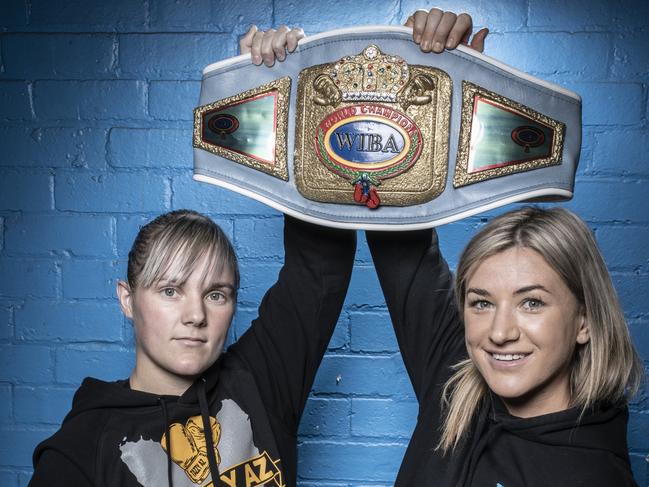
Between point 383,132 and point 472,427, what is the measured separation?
0.57m

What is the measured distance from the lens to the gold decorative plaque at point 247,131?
1377 mm

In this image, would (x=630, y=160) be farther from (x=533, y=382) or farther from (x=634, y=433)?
(x=533, y=382)

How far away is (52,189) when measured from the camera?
6.72 feet

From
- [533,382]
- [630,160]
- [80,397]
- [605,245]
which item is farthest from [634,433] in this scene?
[80,397]

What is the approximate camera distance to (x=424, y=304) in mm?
1412

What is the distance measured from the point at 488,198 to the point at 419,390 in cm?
41

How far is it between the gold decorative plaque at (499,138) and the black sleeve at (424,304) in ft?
0.55

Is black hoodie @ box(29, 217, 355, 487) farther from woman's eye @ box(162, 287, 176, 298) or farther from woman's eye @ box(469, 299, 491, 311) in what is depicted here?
woman's eye @ box(469, 299, 491, 311)

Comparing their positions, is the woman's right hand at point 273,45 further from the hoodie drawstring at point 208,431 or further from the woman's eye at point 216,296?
the hoodie drawstring at point 208,431

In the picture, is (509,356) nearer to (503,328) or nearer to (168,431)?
(503,328)

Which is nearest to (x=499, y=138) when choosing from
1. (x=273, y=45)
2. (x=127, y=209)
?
(x=273, y=45)

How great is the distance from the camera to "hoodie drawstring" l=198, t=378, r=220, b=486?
133 centimetres

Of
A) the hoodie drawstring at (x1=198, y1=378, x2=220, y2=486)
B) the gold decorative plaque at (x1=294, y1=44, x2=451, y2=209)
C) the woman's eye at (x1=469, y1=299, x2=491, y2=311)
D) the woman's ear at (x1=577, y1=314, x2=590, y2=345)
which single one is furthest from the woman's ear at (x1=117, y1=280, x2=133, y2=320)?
the woman's ear at (x1=577, y1=314, x2=590, y2=345)

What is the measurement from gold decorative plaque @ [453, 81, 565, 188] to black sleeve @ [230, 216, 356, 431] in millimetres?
284
